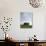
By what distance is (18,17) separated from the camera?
519 cm

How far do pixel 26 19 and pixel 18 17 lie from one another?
0.35 m

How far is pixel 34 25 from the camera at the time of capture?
5.24 meters

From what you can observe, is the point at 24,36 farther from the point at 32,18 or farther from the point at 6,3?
the point at 6,3

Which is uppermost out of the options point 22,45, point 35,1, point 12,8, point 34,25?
point 35,1

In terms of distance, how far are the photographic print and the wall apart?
0.42 ft

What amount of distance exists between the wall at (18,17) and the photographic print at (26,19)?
127 mm

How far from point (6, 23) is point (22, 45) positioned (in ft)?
4.46

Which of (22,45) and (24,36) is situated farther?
(24,36)

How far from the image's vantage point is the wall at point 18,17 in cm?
512

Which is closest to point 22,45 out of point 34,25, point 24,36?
point 24,36

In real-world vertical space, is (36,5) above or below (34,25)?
above

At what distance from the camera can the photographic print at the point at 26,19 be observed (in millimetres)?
5195

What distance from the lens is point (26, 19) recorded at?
17.1ft

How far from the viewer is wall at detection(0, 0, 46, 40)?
5121 millimetres
